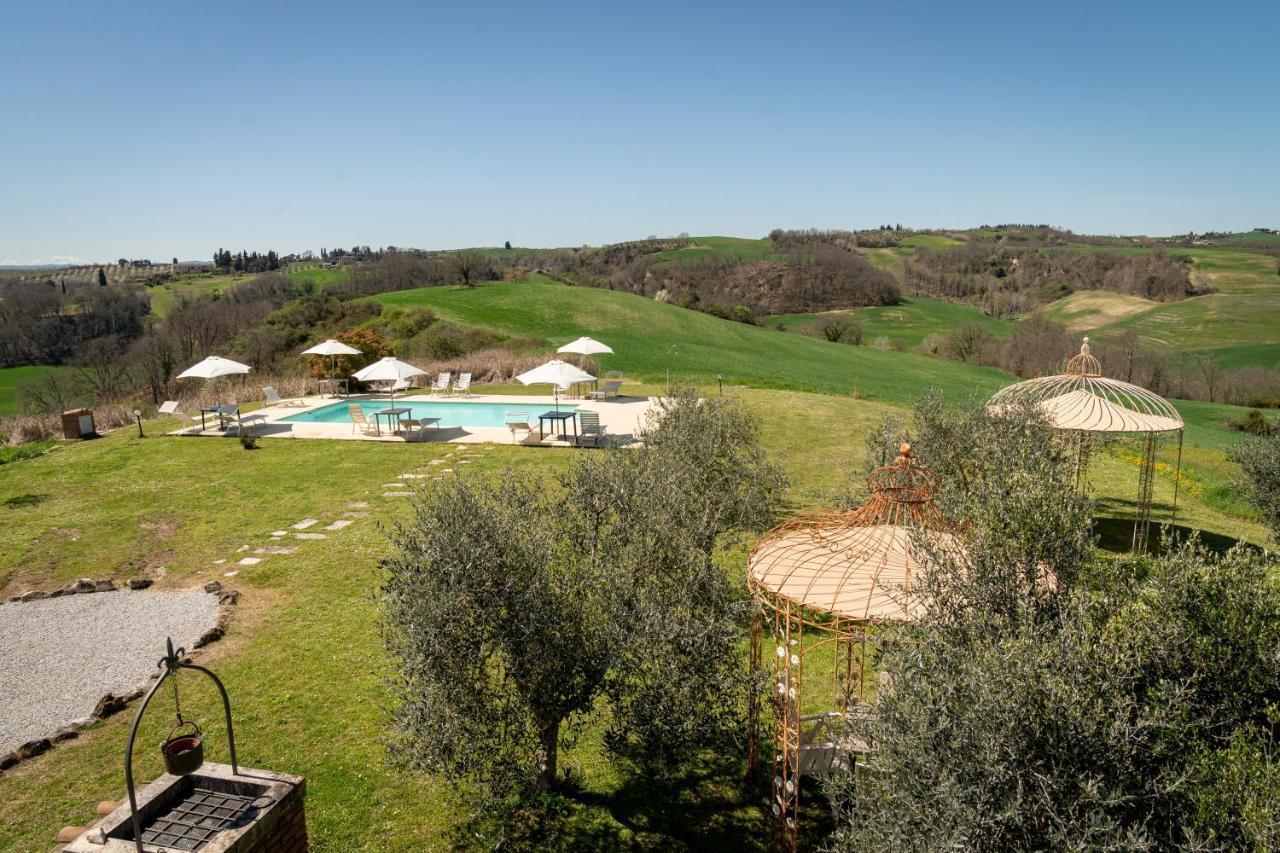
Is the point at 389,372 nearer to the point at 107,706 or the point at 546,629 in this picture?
the point at 107,706

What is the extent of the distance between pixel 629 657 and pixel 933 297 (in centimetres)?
11584

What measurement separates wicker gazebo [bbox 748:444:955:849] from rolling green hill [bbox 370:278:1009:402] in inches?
935

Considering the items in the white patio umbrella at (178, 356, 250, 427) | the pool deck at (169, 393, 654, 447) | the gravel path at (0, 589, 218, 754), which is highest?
the white patio umbrella at (178, 356, 250, 427)

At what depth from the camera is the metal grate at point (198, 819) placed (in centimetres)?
449

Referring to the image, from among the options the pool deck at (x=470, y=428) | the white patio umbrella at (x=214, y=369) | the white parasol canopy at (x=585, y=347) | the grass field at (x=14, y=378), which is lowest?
the grass field at (x=14, y=378)

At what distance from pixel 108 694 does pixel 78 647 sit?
2000mm

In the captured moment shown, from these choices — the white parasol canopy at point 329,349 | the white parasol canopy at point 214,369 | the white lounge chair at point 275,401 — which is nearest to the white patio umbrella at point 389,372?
the white parasol canopy at point 329,349

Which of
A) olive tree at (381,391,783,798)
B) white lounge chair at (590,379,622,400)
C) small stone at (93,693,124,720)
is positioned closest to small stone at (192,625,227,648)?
small stone at (93,693,124,720)

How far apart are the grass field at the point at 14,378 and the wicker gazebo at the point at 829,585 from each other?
60.4 metres

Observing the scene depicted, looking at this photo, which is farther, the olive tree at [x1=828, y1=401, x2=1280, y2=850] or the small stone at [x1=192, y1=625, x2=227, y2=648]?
the small stone at [x1=192, y1=625, x2=227, y2=648]

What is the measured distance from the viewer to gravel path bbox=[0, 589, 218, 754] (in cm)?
863

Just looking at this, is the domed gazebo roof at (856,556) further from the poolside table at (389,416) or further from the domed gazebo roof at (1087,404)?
the poolside table at (389,416)

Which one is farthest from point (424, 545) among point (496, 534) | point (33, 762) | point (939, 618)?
point (33, 762)

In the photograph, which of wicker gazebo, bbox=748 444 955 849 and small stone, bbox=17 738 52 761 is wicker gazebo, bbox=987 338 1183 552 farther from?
small stone, bbox=17 738 52 761
